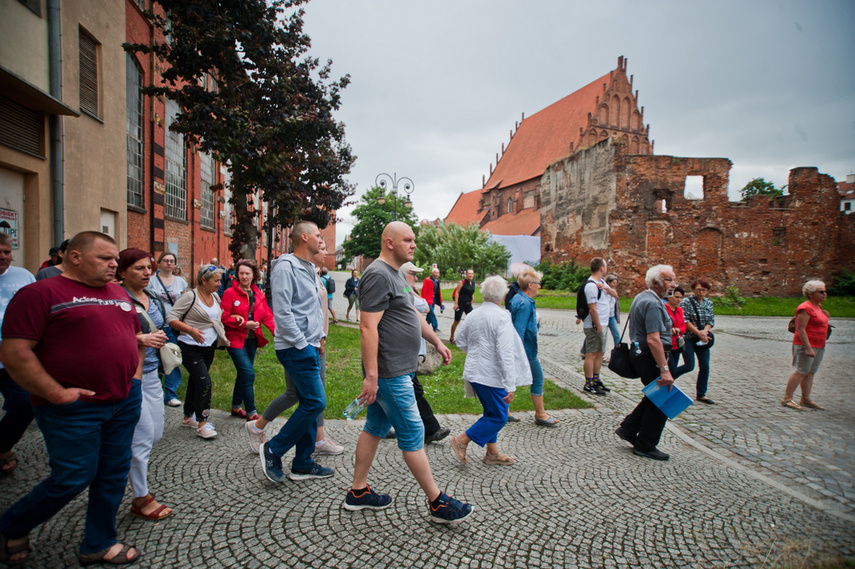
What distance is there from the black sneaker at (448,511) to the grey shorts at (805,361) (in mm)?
5636

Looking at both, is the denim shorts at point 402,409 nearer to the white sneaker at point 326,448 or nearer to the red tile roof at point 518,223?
the white sneaker at point 326,448

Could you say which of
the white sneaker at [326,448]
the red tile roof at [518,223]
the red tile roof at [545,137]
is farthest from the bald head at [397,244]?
the red tile roof at [545,137]

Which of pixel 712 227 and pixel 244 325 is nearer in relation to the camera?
pixel 244 325

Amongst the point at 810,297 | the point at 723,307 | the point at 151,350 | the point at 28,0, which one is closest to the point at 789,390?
the point at 810,297

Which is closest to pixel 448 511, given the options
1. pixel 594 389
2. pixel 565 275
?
pixel 594 389

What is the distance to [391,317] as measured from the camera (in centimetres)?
306

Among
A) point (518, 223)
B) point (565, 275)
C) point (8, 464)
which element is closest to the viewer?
point (8, 464)

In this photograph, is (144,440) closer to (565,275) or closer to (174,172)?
(174,172)

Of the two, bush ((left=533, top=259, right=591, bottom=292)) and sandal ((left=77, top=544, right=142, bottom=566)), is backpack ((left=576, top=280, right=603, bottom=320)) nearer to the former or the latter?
sandal ((left=77, top=544, right=142, bottom=566))

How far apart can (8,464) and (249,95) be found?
795 cm

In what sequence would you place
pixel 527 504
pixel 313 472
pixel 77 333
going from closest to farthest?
pixel 77 333
pixel 527 504
pixel 313 472

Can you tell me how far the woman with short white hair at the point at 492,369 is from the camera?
3934 millimetres

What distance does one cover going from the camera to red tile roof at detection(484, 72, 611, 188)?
47.3m

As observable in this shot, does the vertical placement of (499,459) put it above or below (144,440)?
below
